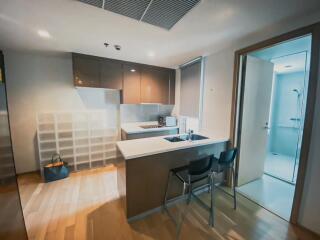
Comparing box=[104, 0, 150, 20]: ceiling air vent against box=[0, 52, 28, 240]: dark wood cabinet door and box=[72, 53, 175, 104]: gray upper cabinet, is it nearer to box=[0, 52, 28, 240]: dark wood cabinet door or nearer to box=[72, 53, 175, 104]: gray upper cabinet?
box=[0, 52, 28, 240]: dark wood cabinet door

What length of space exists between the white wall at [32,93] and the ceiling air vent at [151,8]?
1.85 m

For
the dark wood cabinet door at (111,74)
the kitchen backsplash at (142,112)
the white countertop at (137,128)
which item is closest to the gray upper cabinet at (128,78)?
the dark wood cabinet door at (111,74)

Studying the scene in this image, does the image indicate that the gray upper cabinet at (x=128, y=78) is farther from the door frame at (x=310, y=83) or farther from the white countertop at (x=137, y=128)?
the door frame at (x=310, y=83)

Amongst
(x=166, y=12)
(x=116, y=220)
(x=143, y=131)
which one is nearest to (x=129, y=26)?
(x=166, y=12)

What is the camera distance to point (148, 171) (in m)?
1.74

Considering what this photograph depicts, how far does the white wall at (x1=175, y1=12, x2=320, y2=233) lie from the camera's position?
1.51 metres

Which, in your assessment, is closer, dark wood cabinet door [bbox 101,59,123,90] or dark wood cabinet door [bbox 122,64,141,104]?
dark wood cabinet door [bbox 101,59,123,90]

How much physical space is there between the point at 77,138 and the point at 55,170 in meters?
0.67

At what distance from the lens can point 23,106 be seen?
8.74 ft

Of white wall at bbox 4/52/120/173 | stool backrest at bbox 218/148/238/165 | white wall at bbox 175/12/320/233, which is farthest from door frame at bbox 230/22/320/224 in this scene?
white wall at bbox 4/52/120/173

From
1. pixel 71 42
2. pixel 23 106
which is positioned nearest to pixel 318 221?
pixel 71 42

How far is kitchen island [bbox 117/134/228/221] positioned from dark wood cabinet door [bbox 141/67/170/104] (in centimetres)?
158

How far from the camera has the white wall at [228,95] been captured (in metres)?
1.51

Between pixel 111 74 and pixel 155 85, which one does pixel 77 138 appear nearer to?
pixel 111 74
